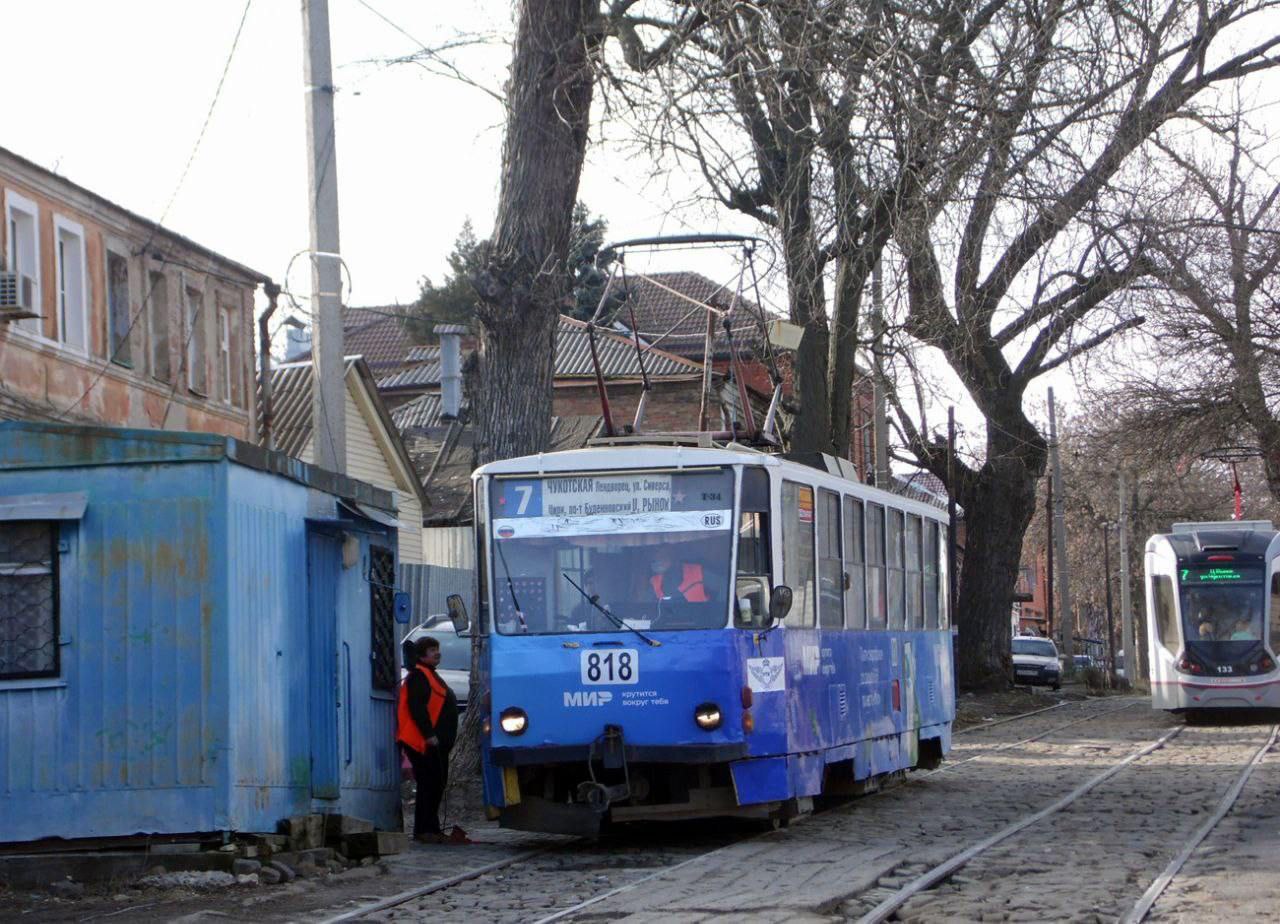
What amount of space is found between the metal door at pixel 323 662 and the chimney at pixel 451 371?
124 feet

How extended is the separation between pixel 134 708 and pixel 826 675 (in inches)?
213

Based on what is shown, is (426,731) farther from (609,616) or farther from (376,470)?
(376,470)

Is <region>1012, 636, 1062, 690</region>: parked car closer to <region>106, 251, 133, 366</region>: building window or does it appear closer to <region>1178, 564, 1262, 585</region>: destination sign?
<region>1178, 564, 1262, 585</region>: destination sign

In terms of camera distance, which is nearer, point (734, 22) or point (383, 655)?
point (383, 655)

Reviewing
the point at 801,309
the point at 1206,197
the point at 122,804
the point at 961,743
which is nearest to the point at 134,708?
the point at 122,804

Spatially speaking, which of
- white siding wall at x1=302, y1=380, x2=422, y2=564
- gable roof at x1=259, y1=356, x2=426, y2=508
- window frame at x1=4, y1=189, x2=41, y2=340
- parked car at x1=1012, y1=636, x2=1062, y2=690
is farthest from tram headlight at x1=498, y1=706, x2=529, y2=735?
parked car at x1=1012, y1=636, x2=1062, y2=690

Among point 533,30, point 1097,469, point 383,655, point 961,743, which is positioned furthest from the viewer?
point 1097,469

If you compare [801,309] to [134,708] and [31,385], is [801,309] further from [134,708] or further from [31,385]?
[134,708]

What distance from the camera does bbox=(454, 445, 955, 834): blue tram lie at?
12672 millimetres

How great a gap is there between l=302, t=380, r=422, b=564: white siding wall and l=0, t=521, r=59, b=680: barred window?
1074 inches

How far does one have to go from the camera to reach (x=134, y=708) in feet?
36.4

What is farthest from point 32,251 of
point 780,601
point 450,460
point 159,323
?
point 450,460

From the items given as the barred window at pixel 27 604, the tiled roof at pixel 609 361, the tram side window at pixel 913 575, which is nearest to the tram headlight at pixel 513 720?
the barred window at pixel 27 604

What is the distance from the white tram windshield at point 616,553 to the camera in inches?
509
